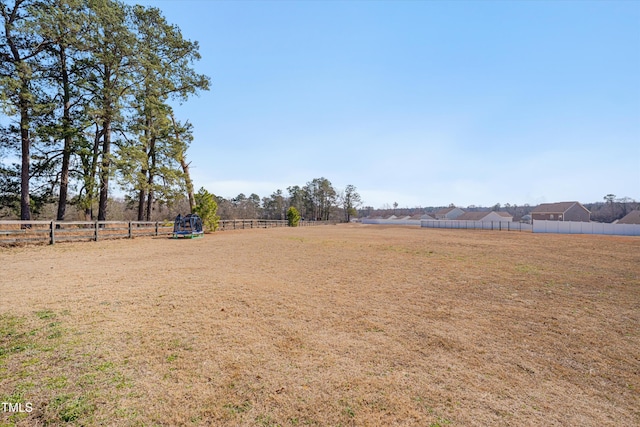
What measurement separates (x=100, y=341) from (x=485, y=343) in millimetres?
5124

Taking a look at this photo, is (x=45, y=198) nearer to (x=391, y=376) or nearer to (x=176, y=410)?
(x=176, y=410)

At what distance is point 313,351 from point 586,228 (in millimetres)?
38662

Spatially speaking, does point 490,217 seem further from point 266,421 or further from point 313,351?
point 266,421

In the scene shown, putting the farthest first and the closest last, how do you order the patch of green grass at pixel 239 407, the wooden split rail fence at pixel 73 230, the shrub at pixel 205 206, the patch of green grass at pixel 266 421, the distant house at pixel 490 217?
1. the distant house at pixel 490 217
2. the shrub at pixel 205 206
3. the wooden split rail fence at pixel 73 230
4. the patch of green grass at pixel 239 407
5. the patch of green grass at pixel 266 421

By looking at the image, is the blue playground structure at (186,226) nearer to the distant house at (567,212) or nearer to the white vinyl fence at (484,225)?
the white vinyl fence at (484,225)

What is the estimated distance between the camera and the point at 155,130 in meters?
20.9

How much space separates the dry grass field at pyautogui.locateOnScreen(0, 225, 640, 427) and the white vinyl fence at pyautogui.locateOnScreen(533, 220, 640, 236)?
30083mm

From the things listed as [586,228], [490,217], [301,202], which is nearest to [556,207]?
[490,217]

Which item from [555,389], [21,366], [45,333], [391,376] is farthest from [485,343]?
[45,333]

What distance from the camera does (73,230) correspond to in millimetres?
13555

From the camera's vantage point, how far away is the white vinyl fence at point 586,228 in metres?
28.0

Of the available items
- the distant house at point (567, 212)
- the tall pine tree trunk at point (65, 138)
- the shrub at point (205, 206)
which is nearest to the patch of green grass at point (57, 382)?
the tall pine tree trunk at point (65, 138)

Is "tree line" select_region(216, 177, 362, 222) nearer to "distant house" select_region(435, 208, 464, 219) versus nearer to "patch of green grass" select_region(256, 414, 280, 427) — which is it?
"distant house" select_region(435, 208, 464, 219)

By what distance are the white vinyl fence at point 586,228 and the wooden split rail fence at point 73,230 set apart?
37.7 metres
